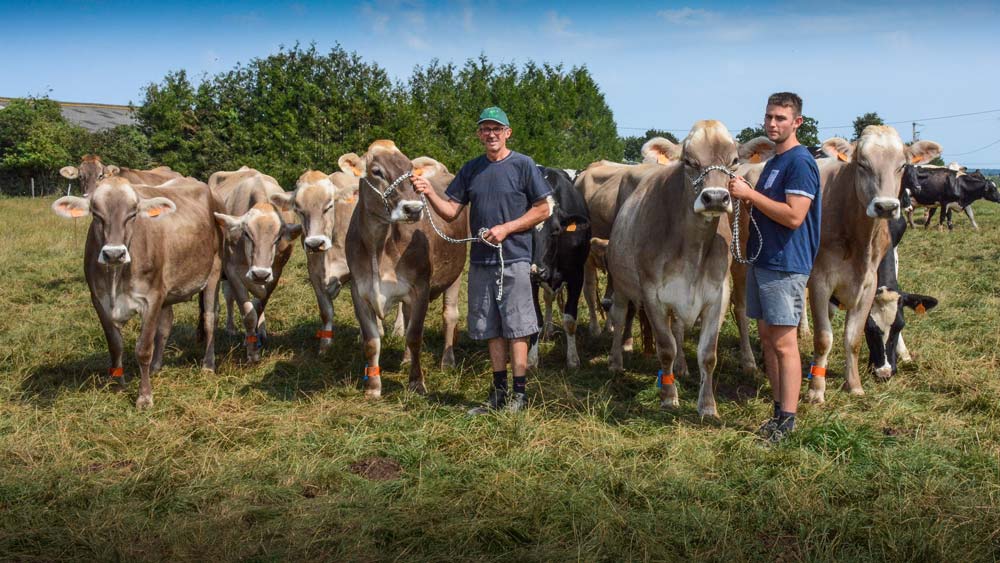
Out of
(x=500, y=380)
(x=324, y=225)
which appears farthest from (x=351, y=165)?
(x=500, y=380)

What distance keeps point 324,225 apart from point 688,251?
369 cm

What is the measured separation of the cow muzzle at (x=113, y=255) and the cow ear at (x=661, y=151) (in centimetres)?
423

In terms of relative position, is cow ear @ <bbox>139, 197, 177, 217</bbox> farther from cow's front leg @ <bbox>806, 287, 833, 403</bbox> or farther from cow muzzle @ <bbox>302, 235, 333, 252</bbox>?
cow's front leg @ <bbox>806, 287, 833, 403</bbox>

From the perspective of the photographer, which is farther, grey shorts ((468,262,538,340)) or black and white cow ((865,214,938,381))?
black and white cow ((865,214,938,381))

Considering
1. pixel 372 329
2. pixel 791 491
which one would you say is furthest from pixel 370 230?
pixel 791 491

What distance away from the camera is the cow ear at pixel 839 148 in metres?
6.92

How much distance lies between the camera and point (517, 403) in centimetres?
611

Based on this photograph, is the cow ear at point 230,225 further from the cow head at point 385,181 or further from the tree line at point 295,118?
the tree line at point 295,118

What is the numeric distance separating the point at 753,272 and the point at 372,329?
10.8ft

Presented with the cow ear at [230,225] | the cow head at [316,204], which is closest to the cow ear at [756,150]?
the cow head at [316,204]

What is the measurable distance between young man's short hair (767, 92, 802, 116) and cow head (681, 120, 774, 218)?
Answer: 0.47 meters

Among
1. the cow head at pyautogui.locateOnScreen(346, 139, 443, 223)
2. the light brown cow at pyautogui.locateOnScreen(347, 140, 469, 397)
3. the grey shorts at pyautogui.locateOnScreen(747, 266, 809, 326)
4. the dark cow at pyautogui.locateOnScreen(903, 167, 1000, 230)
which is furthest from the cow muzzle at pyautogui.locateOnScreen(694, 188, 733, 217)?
the dark cow at pyautogui.locateOnScreen(903, 167, 1000, 230)

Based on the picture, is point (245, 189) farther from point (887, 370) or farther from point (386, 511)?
point (887, 370)

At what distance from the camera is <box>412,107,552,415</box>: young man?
5930mm
